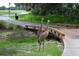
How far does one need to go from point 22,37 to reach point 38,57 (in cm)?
21

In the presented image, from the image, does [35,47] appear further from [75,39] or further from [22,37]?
[75,39]

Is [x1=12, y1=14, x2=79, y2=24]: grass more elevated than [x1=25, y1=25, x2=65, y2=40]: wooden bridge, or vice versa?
[x1=12, y1=14, x2=79, y2=24]: grass

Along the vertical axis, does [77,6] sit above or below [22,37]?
above

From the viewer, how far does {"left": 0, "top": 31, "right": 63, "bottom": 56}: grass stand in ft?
8.12

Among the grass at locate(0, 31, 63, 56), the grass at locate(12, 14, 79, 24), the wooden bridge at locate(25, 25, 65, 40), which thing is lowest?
the grass at locate(0, 31, 63, 56)

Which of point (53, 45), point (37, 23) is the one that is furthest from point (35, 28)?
point (53, 45)

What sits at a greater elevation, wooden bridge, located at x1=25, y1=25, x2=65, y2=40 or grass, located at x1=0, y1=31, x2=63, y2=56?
wooden bridge, located at x1=25, y1=25, x2=65, y2=40

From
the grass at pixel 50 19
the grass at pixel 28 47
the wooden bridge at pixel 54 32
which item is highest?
the grass at pixel 50 19

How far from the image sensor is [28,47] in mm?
2477

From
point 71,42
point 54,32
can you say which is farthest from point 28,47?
point 71,42

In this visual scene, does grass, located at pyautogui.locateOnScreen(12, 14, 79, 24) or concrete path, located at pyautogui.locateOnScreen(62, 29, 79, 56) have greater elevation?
grass, located at pyautogui.locateOnScreen(12, 14, 79, 24)

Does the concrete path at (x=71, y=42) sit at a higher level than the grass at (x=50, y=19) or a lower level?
lower

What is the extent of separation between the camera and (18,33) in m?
2.48

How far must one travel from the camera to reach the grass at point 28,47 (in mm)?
2475
